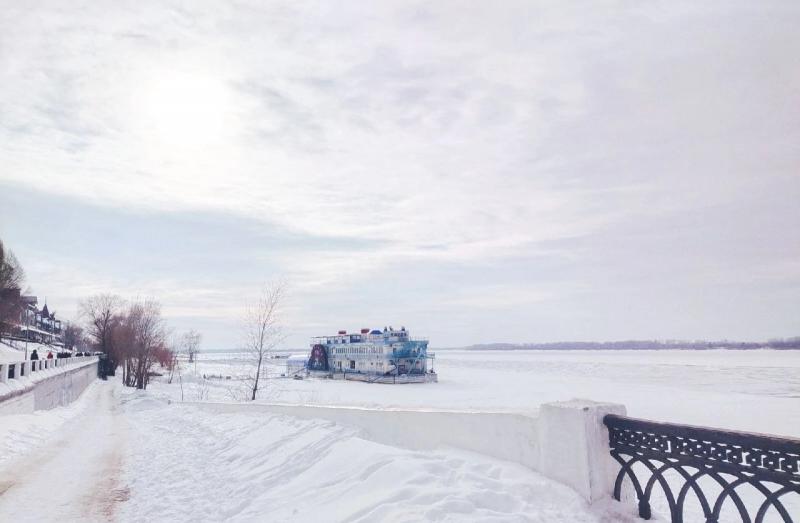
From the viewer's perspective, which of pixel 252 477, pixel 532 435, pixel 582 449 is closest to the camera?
pixel 582 449

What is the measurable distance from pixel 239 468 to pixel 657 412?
25988 mm

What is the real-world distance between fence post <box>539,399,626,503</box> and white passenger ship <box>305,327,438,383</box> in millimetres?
59610

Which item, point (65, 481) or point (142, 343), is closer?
point (65, 481)

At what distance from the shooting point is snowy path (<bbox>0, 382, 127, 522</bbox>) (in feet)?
26.1

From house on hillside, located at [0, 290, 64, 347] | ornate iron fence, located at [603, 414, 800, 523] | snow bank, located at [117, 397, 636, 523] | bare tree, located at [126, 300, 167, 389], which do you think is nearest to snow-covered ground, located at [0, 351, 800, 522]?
snow bank, located at [117, 397, 636, 523]

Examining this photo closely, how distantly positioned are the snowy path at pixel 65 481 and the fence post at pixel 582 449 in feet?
20.2

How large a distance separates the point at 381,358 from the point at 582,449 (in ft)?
209

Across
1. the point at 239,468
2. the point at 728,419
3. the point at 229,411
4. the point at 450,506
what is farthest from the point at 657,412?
the point at 450,506

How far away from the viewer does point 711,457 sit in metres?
4.59

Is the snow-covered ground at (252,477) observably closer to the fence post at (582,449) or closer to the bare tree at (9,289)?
the fence post at (582,449)

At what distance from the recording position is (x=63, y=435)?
1703 cm

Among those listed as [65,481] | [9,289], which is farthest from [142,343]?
[65,481]

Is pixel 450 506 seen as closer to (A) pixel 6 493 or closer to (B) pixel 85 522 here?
(B) pixel 85 522

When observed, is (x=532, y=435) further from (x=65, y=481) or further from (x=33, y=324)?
(x=33, y=324)
